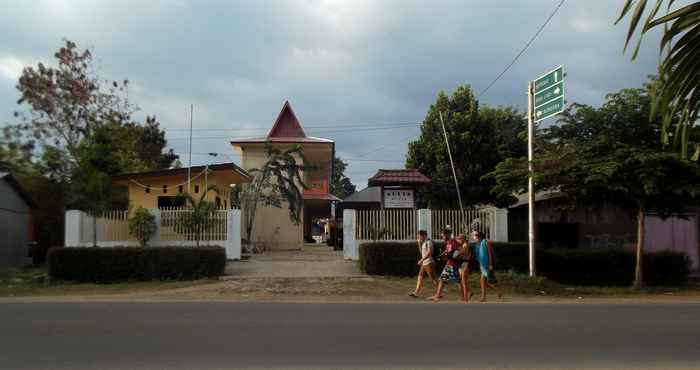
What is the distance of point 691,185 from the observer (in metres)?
16.0

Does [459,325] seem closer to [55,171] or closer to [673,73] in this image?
[673,73]

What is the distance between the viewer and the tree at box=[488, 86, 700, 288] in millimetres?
15922

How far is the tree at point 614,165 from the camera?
52.2 feet

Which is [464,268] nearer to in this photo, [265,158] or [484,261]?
[484,261]

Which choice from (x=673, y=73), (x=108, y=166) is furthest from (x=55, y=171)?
(x=673, y=73)

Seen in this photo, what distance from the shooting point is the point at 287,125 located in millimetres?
33469

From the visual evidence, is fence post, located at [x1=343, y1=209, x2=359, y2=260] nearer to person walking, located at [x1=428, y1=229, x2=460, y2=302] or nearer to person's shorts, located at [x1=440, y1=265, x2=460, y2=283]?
person walking, located at [x1=428, y1=229, x2=460, y2=302]

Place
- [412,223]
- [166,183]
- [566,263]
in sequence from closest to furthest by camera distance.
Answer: [566,263], [412,223], [166,183]

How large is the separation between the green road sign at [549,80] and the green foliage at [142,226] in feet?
41.0

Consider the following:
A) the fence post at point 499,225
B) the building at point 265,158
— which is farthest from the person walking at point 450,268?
the building at point 265,158

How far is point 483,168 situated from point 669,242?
8.03 m

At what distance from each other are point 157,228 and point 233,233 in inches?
96.1

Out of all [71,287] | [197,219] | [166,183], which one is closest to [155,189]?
[166,183]

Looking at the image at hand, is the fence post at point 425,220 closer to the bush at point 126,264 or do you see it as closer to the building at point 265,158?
the bush at point 126,264
